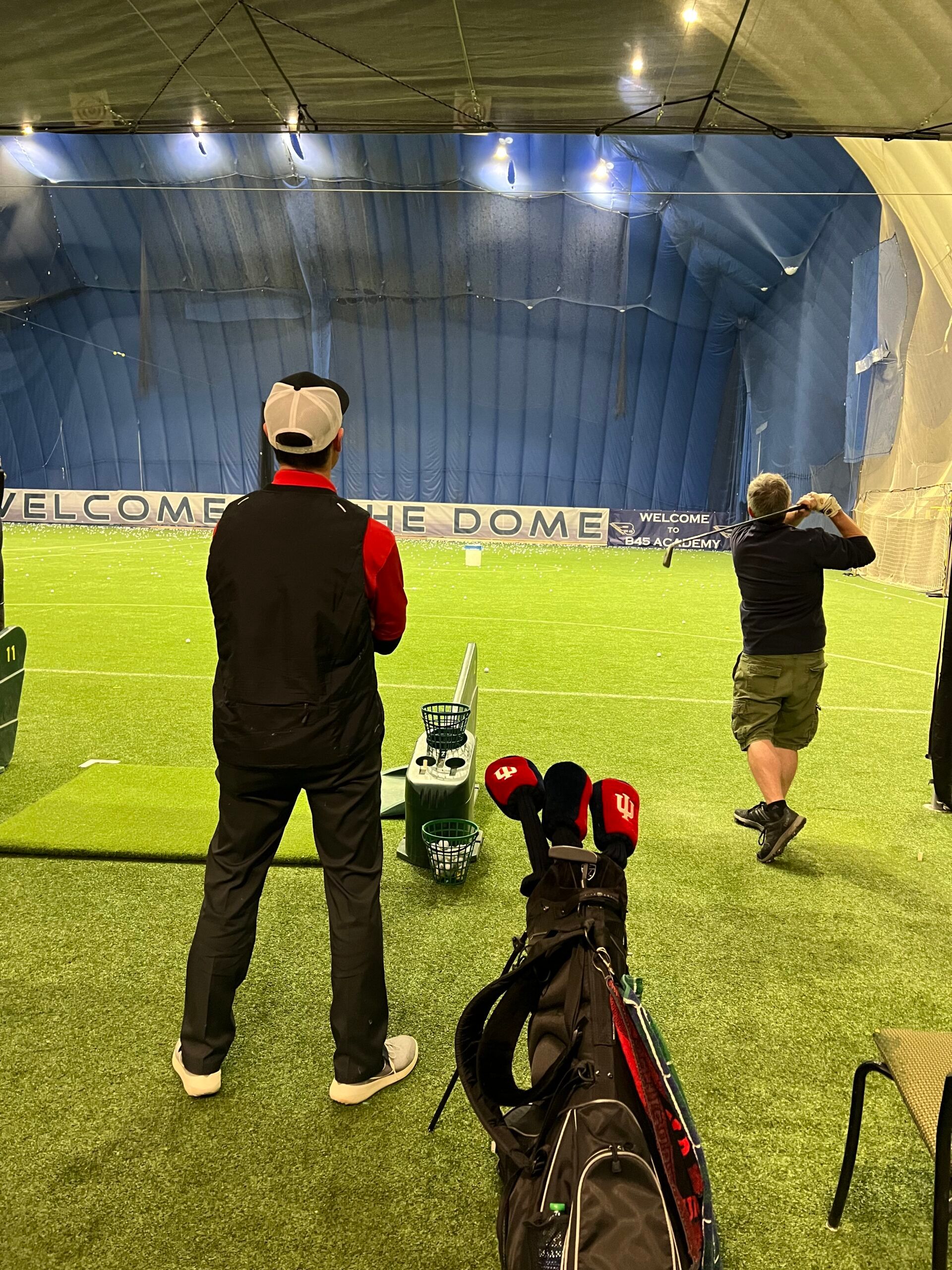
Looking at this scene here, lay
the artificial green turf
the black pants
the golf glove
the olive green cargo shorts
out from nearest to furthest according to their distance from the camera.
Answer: the artificial green turf, the black pants, the golf glove, the olive green cargo shorts

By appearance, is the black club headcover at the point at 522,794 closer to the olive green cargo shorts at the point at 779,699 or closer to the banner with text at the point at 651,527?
the olive green cargo shorts at the point at 779,699

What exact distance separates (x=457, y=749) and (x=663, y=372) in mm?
26583

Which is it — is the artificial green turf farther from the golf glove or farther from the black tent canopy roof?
the black tent canopy roof

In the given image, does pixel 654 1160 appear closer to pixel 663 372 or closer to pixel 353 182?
pixel 353 182

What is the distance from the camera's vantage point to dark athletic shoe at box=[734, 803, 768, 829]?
4118 millimetres

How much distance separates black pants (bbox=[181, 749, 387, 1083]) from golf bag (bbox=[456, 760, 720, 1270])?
68 centimetres

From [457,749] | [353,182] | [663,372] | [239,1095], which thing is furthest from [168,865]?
[663,372]

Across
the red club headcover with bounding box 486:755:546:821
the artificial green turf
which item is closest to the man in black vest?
the artificial green turf

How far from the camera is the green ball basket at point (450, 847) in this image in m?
3.49

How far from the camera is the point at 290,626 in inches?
81.7

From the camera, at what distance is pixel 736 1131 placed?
87.6 inches

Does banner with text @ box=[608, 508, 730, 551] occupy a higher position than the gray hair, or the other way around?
→ the gray hair

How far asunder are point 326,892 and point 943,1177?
1.45 meters

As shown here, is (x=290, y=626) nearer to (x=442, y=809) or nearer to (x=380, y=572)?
(x=380, y=572)
